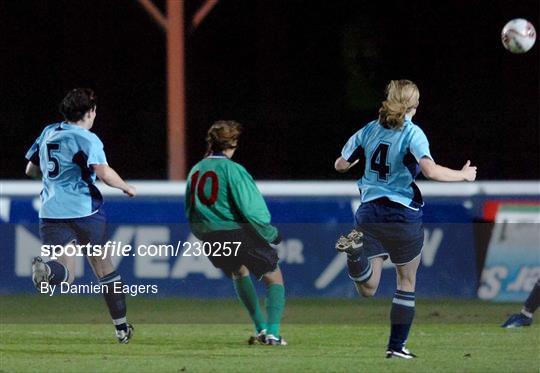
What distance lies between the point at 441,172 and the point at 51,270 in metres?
2.62

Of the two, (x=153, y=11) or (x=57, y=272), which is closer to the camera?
(x=57, y=272)

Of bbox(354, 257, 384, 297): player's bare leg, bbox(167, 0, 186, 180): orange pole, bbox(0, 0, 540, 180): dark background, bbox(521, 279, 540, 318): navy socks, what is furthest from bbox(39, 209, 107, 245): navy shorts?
bbox(0, 0, 540, 180): dark background

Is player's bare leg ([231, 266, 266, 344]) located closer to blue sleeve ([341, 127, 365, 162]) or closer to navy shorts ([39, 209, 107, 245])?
navy shorts ([39, 209, 107, 245])

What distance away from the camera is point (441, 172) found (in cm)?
843

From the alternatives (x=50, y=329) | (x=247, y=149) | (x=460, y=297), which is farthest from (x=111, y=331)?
(x=247, y=149)

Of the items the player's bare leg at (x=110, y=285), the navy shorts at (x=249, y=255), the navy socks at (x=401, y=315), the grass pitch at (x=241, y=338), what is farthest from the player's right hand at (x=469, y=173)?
the player's bare leg at (x=110, y=285)

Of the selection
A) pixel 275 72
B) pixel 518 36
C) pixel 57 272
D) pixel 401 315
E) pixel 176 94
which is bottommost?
pixel 401 315

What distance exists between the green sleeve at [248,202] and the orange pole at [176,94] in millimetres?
5765

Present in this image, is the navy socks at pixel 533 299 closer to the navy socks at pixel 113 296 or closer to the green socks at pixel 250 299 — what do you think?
the green socks at pixel 250 299

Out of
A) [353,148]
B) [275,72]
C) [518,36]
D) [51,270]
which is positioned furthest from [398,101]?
[275,72]

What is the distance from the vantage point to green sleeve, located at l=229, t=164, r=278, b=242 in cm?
972

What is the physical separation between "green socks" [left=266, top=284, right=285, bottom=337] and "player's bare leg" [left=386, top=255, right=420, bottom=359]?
1112 mm

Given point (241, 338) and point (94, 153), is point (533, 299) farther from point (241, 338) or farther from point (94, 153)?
point (94, 153)

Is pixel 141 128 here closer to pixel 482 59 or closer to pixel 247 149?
pixel 247 149
